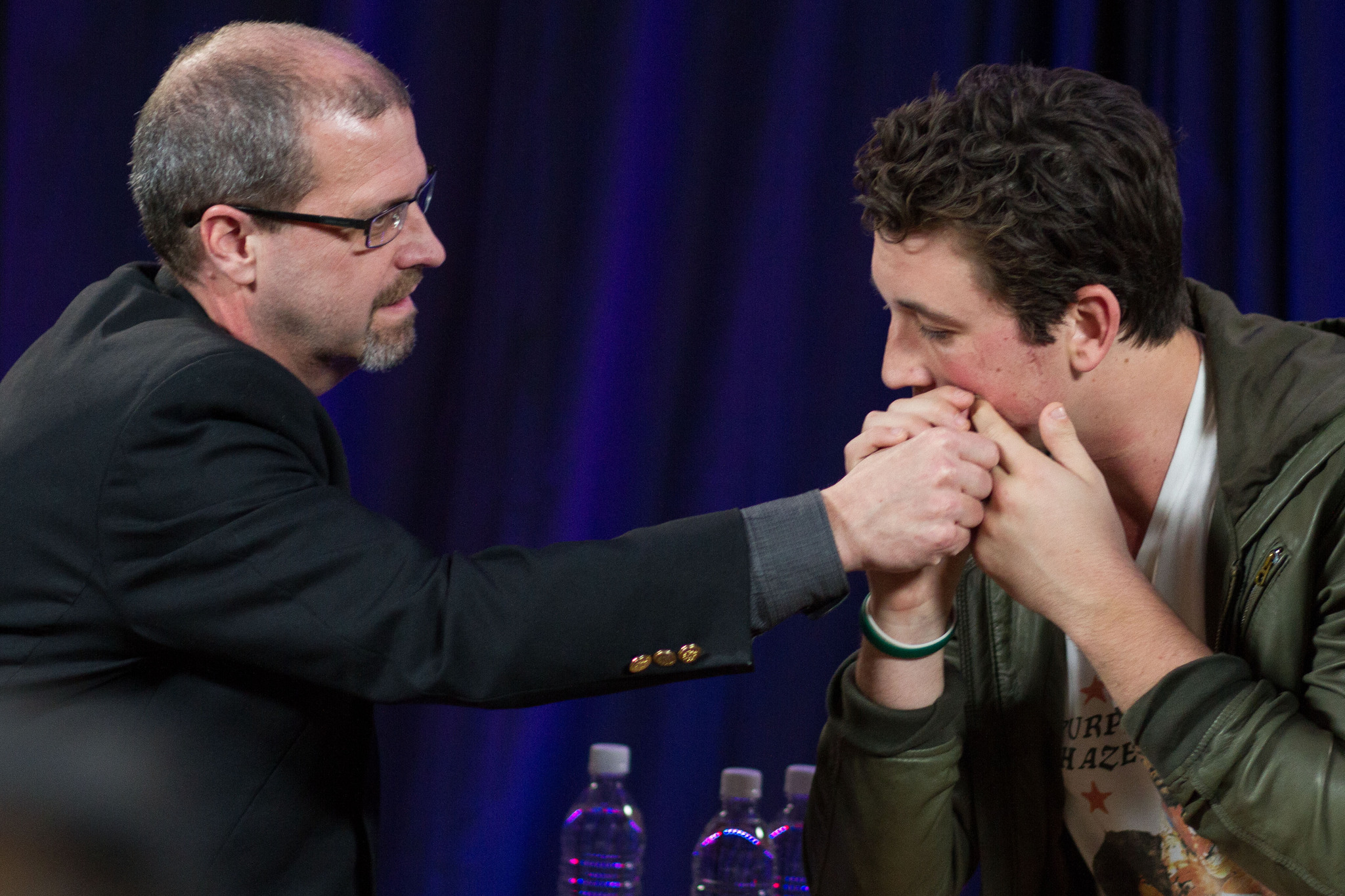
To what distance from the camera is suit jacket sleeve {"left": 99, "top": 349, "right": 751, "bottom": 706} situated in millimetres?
1248

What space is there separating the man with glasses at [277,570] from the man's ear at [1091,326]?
183 mm

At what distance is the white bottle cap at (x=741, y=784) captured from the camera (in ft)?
7.82

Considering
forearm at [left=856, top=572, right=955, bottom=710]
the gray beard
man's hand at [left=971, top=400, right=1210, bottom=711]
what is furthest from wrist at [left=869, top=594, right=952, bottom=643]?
the gray beard

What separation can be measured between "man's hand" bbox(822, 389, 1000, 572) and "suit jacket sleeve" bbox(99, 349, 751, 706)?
7.5 inches

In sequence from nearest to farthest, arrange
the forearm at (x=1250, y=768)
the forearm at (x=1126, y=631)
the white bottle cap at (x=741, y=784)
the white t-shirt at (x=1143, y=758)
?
the forearm at (x=1250, y=768) → the forearm at (x=1126, y=631) → the white t-shirt at (x=1143, y=758) → the white bottle cap at (x=741, y=784)

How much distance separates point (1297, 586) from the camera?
1.37m

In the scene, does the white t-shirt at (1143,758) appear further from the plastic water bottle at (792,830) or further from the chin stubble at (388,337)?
the chin stubble at (388,337)

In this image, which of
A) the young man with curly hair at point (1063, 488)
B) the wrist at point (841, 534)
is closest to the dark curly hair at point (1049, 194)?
the young man with curly hair at point (1063, 488)

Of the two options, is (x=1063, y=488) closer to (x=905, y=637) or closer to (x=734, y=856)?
(x=905, y=637)

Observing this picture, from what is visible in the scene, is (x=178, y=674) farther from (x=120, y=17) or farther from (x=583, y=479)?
(x=120, y=17)

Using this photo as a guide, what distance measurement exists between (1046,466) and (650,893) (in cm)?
157

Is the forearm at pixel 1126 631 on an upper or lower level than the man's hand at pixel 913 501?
lower

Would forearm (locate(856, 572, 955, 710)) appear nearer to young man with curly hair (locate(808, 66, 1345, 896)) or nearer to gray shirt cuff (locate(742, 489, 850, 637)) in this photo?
young man with curly hair (locate(808, 66, 1345, 896))

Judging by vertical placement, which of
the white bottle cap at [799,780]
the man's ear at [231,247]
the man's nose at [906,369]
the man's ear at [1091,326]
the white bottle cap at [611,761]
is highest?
the man's ear at [231,247]
